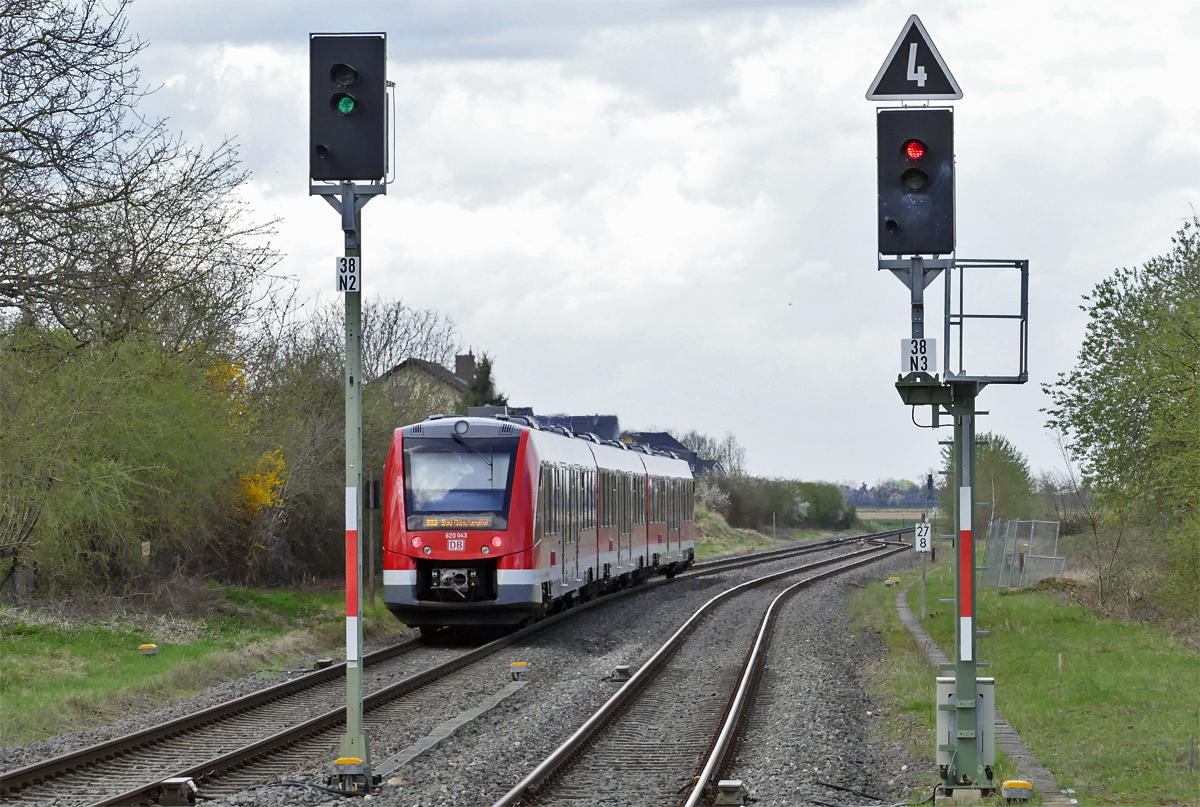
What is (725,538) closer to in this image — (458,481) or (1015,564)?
(1015,564)

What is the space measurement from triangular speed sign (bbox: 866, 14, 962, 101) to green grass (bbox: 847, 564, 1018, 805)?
4.72 meters

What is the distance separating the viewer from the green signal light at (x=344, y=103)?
956 centimetres

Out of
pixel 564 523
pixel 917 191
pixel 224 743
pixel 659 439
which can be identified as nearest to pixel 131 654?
pixel 224 743

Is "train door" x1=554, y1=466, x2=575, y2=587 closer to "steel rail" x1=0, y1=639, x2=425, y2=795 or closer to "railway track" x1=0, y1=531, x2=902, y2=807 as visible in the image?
"railway track" x1=0, y1=531, x2=902, y2=807

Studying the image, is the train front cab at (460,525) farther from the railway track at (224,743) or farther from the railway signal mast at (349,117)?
the railway signal mast at (349,117)

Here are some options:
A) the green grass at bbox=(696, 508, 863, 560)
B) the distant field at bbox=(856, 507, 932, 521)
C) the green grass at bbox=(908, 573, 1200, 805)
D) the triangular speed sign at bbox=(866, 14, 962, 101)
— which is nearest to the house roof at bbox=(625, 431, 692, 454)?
the distant field at bbox=(856, 507, 932, 521)

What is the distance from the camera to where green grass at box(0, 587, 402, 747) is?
45.2 ft

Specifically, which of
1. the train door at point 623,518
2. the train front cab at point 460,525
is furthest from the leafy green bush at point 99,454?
the train door at point 623,518

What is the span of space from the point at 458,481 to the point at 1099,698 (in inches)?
381

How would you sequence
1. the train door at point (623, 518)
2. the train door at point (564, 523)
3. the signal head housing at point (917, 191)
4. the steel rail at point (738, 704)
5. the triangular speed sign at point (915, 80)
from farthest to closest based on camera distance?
the train door at point (623, 518) → the train door at point (564, 523) → the steel rail at point (738, 704) → the triangular speed sign at point (915, 80) → the signal head housing at point (917, 191)

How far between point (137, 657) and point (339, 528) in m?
17.1

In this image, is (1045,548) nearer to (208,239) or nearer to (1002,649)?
(1002,649)

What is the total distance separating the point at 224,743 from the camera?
1191 centimetres

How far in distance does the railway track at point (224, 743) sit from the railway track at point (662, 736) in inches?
86.1
